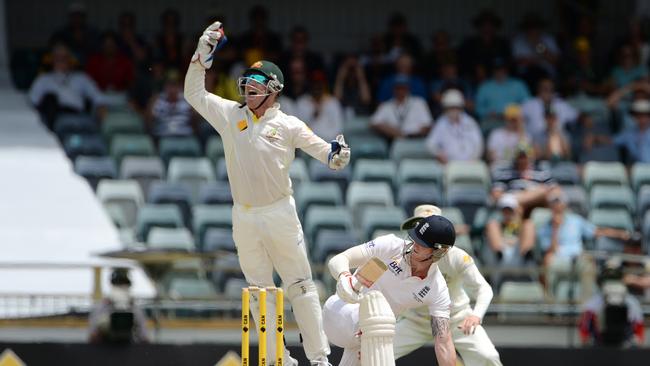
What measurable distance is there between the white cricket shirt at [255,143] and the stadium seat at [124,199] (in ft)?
20.5

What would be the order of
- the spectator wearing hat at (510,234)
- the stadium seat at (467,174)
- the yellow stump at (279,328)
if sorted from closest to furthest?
the yellow stump at (279,328), the spectator wearing hat at (510,234), the stadium seat at (467,174)

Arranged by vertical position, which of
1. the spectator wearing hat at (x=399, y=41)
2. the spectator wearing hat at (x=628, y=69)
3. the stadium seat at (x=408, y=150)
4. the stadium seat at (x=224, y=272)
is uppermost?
the spectator wearing hat at (x=399, y=41)

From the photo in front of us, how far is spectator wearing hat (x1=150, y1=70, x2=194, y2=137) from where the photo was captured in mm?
18109

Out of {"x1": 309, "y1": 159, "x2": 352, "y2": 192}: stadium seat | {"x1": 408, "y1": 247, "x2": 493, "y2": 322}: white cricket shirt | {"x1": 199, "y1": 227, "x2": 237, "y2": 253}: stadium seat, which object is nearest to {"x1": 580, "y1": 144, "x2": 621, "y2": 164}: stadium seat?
{"x1": 309, "y1": 159, "x2": 352, "y2": 192}: stadium seat

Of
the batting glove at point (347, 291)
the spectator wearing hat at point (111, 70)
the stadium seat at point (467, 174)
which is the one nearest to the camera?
the batting glove at point (347, 291)

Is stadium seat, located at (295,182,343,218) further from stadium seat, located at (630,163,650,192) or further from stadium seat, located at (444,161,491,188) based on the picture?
stadium seat, located at (630,163,650,192)

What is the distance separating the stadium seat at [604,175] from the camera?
17719 millimetres

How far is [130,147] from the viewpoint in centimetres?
1775

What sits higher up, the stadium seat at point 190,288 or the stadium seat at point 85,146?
the stadium seat at point 85,146

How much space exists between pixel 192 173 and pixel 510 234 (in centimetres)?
321

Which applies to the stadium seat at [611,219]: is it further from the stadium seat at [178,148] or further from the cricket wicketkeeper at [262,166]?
the cricket wicketkeeper at [262,166]

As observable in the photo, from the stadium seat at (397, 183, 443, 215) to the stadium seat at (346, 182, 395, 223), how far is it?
0.15 metres

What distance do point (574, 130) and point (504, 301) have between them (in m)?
4.57

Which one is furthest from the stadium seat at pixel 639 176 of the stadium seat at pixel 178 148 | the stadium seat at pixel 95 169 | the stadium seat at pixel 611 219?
the stadium seat at pixel 95 169
